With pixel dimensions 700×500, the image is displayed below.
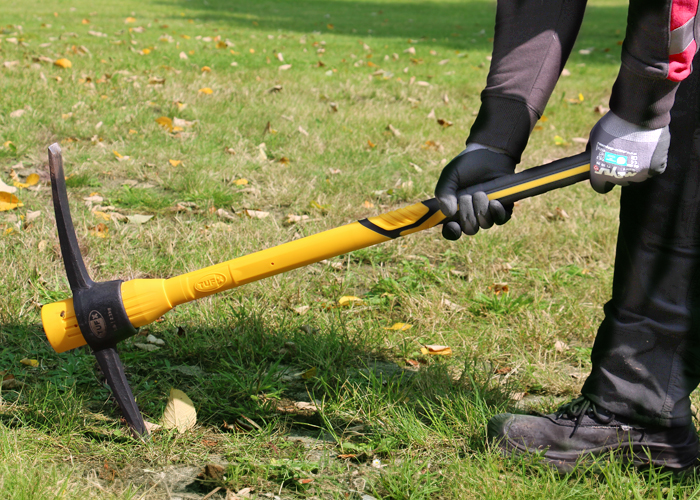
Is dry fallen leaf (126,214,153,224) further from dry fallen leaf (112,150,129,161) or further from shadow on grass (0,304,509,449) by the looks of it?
shadow on grass (0,304,509,449)

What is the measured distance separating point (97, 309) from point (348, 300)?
3.51ft

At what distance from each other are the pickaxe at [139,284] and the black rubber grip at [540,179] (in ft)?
0.07

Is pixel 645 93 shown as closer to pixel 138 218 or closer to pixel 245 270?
pixel 245 270

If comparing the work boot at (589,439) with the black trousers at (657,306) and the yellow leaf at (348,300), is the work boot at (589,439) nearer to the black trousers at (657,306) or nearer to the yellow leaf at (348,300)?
the black trousers at (657,306)

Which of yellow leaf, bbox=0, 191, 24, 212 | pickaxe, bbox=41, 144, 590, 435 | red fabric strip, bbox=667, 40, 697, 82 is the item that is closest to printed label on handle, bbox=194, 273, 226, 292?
pickaxe, bbox=41, 144, 590, 435

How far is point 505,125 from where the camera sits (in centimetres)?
165

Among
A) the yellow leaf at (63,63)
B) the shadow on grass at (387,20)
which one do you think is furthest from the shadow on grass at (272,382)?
the shadow on grass at (387,20)

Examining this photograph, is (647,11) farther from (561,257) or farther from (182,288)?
(561,257)

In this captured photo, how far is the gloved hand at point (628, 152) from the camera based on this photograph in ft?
4.58

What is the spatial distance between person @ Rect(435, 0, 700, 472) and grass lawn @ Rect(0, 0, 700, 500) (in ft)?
0.33

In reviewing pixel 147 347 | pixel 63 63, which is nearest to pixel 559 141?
pixel 147 347

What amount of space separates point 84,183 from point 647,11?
9.05 feet

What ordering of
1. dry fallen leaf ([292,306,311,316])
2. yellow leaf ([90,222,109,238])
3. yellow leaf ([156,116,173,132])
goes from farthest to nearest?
yellow leaf ([156,116,173,132]), yellow leaf ([90,222,109,238]), dry fallen leaf ([292,306,311,316])

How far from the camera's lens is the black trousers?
1.53 m
